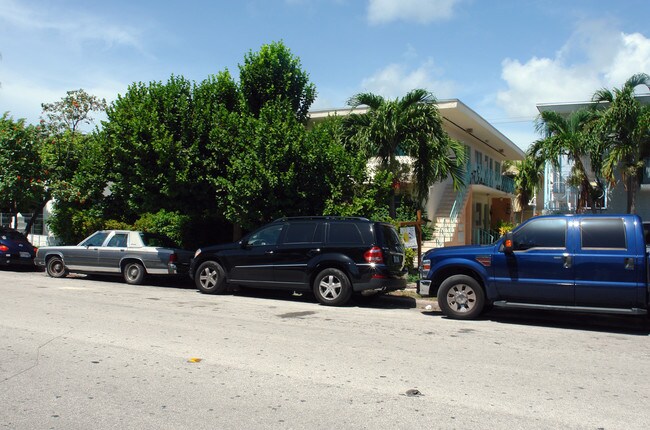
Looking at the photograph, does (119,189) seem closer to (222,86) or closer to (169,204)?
(169,204)

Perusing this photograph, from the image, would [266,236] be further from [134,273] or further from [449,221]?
[449,221]

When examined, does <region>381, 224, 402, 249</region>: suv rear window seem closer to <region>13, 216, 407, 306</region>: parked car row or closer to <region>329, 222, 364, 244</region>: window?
<region>13, 216, 407, 306</region>: parked car row

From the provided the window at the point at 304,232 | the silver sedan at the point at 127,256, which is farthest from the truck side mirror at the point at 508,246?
the silver sedan at the point at 127,256

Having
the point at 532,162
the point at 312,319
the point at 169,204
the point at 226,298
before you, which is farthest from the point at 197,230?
the point at 532,162

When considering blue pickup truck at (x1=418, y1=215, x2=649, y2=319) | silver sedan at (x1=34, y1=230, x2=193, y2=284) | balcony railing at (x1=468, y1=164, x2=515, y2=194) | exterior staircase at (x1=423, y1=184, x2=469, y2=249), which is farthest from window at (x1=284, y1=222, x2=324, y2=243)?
balcony railing at (x1=468, y1=164, x2=515, y2=194)

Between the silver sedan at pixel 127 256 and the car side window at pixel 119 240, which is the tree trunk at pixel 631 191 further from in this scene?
the car side window at pixel 119 240

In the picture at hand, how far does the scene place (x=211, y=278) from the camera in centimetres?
1305

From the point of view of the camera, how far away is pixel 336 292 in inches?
451

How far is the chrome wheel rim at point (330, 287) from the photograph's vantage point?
1144 centimetres

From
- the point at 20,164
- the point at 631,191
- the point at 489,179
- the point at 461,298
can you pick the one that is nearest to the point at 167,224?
the point at 20,164

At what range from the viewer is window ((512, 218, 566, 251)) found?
940cm

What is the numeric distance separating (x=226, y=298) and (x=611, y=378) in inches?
327

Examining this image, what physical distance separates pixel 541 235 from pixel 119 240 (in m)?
11.0

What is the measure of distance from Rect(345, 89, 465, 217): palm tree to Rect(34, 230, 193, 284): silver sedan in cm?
587
